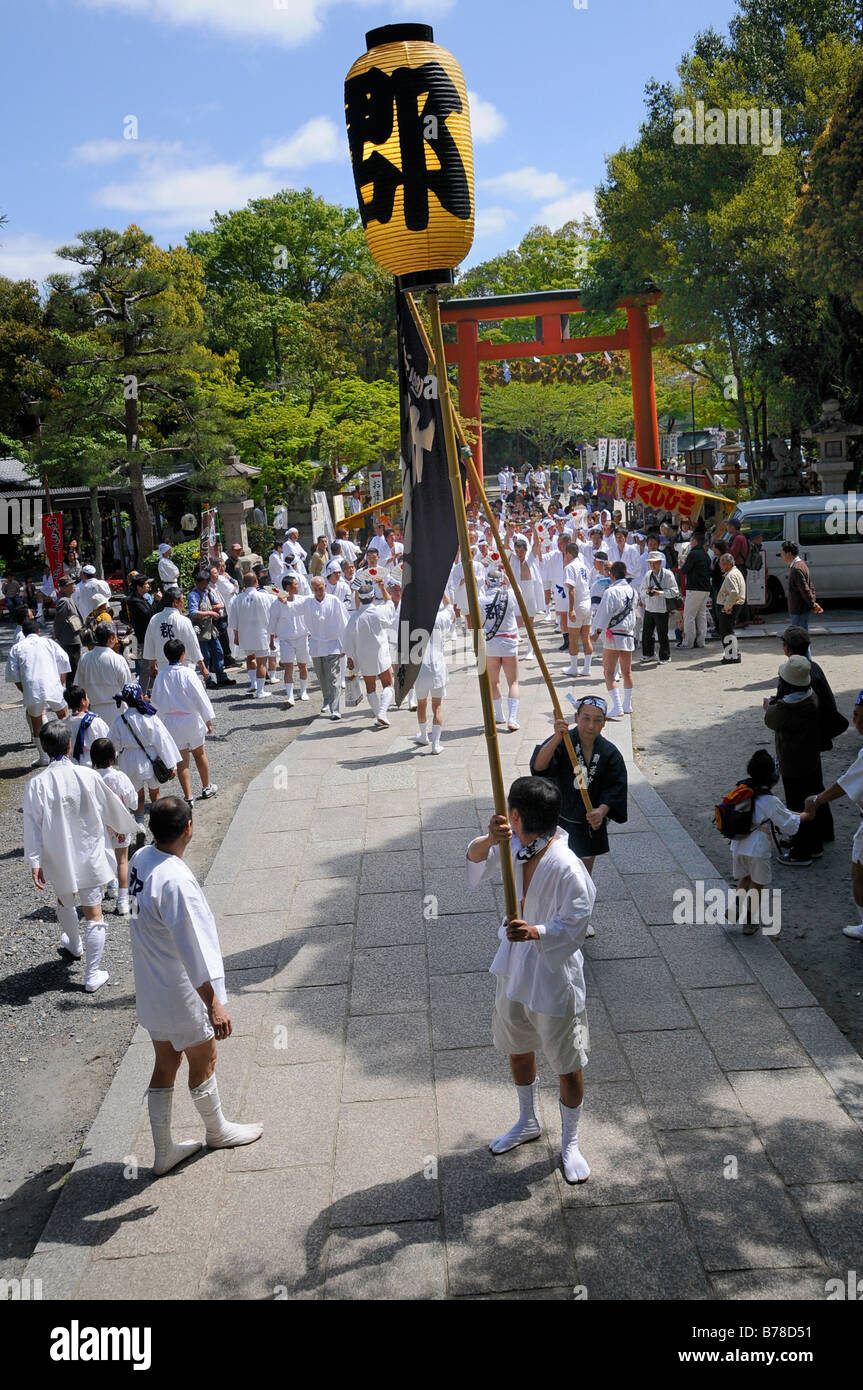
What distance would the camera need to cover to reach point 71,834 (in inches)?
253

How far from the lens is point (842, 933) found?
6.50m

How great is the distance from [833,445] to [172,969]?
19730mm

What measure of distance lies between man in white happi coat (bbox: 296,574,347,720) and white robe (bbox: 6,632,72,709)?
295 cm

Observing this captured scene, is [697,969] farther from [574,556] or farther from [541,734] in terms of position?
[574,556]

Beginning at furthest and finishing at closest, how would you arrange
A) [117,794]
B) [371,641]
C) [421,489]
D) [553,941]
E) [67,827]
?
[371,641], [117,794], [67,827], [421,489], [553,941]

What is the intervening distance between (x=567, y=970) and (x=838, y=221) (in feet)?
34.3

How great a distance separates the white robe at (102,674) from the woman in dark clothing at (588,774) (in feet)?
16.3

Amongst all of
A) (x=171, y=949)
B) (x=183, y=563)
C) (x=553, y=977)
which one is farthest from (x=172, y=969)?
(x=183, y=563)

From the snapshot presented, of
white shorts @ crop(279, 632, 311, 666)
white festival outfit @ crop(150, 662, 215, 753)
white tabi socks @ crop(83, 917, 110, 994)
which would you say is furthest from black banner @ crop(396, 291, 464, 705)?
white shorts @ crop(279, 632, 311, 666)

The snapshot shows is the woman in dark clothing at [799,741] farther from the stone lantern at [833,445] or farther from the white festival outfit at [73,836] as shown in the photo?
the stone lantern at [833,445]

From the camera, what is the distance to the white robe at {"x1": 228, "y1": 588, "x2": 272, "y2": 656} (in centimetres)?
1420

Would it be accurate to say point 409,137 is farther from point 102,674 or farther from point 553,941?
point 102,674

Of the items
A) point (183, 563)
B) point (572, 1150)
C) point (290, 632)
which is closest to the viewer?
point (572, 1150)

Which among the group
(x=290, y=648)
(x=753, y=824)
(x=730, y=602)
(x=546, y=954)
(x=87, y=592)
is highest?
(x=87, y=592)
